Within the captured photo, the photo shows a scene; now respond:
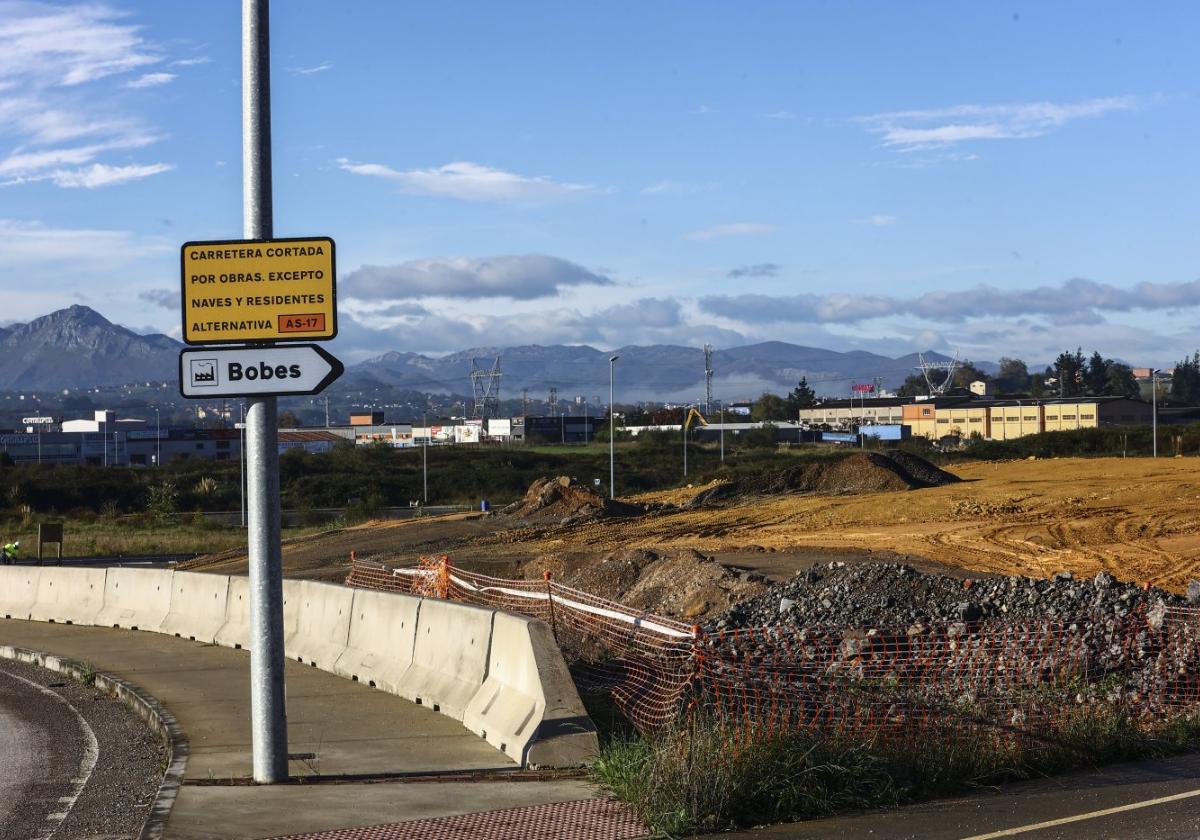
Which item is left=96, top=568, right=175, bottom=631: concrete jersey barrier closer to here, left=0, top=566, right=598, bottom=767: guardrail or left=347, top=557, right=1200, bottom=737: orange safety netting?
left=0, top=566, right=598, bottom=767: guardrail

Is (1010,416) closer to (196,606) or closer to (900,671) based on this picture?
(196,606)

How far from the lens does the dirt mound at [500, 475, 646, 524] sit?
4638 centimetres

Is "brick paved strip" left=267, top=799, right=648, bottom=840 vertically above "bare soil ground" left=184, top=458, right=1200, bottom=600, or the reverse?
"brick paved strip" left=267, top=799, right=648, bottom=840

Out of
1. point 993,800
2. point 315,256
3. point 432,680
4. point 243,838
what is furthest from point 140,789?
point 993,800

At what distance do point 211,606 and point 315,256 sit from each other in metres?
10.8

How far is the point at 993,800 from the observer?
9.20 metres

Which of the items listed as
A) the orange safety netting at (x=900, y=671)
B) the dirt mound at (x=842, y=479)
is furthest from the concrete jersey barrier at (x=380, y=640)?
the dirt mound at (x=842, y=479)

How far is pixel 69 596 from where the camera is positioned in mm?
22641

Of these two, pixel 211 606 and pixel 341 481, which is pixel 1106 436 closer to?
pixel 341 481

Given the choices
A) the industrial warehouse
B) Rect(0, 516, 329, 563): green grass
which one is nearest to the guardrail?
Rect(0, 516, 329, 563): green grass

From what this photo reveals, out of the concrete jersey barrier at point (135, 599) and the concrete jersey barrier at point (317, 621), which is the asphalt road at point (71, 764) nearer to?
the concrete jersey barrier at point (317, 621)

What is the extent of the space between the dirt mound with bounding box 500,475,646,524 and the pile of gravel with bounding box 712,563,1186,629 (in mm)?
26568

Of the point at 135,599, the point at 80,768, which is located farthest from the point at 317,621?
the point at 135,599

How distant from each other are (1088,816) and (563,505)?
40926 mm
